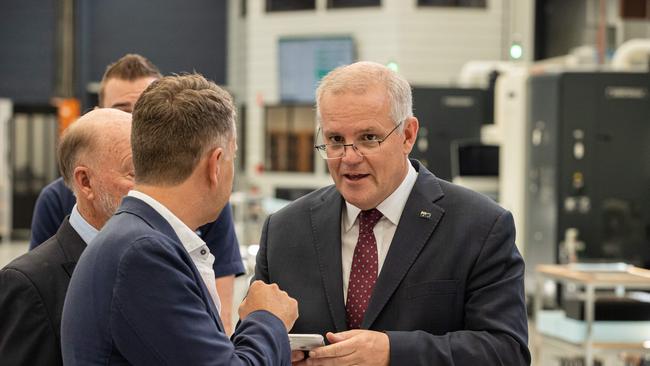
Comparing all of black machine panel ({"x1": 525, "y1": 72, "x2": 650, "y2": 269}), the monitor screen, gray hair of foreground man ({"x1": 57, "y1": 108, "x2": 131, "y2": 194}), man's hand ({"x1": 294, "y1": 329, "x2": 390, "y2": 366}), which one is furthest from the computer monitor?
gray hair of foreground man ({"x1": 57, "y1": 108, "x2": 131, "y2": 194})

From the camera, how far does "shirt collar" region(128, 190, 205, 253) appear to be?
199 centimetres

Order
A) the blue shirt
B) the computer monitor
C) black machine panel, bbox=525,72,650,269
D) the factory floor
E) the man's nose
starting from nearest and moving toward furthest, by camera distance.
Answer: the man's nose < the blue shirt < the factory floor < black machine panel, bbox=525,72,650,269 < the computer monitor

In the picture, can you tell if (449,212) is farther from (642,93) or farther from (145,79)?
(642,93)

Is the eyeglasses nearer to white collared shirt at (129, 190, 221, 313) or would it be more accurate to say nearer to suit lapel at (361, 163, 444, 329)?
suit lapel at (361, 163, 444, 329)

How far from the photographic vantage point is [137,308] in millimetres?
1853

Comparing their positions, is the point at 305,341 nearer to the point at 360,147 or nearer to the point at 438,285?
the point at 438,285

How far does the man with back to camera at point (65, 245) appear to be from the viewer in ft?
7.30

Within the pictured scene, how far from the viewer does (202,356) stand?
1886mm

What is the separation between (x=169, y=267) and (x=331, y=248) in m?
0.93

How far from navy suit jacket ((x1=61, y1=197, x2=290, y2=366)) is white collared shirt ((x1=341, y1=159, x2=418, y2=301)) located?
33.7 inches

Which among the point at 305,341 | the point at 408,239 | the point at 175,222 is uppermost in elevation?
the point at 175,222

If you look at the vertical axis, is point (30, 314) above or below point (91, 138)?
below

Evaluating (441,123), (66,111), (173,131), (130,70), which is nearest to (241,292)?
(441,123)

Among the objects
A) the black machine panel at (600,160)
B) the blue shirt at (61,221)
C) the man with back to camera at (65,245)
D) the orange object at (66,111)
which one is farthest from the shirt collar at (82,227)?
the orange object at (66,111)
